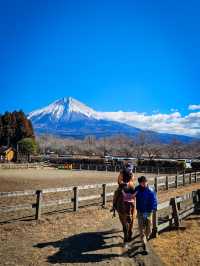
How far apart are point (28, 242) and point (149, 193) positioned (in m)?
3.53

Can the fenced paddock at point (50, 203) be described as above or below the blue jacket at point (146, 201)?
below

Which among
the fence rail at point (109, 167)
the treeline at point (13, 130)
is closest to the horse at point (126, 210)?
the fence rail at point (109, 167)

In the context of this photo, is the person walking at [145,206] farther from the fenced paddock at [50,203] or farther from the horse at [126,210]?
the fenced paddock at [50,203]

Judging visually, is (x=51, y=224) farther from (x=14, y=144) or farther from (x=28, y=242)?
(x=14, y=144)

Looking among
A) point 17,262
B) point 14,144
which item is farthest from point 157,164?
point 17,262

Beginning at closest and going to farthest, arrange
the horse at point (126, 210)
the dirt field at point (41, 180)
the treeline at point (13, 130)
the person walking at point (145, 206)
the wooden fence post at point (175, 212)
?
the person walking at point (145, 206)
the horse at point (126, 210)
the wooden fence post at point (175, 212)
the dirt field at point (41, 180)
the treeline at point (13, 130)

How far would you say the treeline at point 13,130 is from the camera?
86375mm

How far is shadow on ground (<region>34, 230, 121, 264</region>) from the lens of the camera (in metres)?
7.94

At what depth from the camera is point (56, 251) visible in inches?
336

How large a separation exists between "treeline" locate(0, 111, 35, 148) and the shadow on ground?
257 feet

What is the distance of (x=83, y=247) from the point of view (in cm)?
892

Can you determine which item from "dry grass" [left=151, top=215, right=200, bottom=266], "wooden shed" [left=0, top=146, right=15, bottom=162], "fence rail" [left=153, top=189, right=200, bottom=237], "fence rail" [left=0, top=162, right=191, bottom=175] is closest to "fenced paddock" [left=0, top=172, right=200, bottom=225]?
"fence rail" [left=153, top=189, right=200, bottom=237]

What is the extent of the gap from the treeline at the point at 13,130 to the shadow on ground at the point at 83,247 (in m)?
78.4

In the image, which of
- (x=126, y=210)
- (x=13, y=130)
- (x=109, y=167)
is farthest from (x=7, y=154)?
(x=126, y=210)
